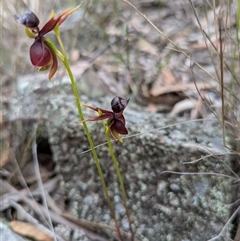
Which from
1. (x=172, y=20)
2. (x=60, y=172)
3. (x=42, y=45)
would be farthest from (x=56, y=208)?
(x=172, y=20)

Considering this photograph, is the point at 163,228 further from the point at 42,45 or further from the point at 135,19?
the point at 135,19

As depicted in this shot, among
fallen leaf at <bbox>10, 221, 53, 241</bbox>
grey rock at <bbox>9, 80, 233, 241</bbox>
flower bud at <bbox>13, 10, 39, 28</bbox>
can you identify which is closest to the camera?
flower bud at <bbox>13, 10, 39, 28</bbox>

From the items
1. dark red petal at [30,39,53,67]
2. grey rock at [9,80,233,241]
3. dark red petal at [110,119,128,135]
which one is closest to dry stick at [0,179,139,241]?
grey rock at [9,80,233,241]

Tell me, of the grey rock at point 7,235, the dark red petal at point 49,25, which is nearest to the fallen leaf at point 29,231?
the grey rock at point 7,235

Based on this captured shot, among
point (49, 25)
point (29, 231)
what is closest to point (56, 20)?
point (49, 25)

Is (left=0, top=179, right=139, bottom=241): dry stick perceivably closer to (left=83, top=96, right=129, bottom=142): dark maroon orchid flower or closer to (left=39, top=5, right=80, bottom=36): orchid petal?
(left=83, top=96, right=129, bottom=142): dark maroon orchid flower

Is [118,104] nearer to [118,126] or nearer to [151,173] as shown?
[118,126]
